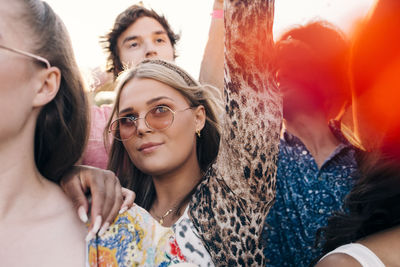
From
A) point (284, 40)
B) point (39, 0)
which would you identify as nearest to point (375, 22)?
point (39, 0)

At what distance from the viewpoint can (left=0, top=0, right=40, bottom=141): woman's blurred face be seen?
126 centimetres

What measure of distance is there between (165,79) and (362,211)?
3.98 ft

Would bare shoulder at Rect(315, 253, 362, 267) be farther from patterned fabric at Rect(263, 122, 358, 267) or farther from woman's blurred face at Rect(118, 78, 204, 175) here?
woman's blurred face at Rect(118, 78, 204, 175)

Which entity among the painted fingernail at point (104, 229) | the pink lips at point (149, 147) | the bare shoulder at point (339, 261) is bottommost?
the painted fingernail at point (104, 229)

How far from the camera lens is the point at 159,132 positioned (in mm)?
2113

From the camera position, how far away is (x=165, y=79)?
7.40ft

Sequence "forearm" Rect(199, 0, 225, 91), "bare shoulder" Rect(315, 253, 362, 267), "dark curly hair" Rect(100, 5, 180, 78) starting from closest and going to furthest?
"bare shoulder" Rect(315, 253, 362, 267)
"forearm" Rect(199, 0, 225, 91)
"dark curly hair" Rect(100, 5, 180, 78)

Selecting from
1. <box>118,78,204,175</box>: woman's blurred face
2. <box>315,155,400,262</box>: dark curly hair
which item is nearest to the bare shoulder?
<box>315,155,400,262</box>: dark curly hair

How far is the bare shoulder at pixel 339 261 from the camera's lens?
1.15 m

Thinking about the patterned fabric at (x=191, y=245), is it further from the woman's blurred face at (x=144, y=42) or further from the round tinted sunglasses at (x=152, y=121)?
the woman's blurred face at (x=144, y=42)

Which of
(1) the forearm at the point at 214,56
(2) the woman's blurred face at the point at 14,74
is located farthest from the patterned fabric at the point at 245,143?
(1) the forearm at the point at 214,56

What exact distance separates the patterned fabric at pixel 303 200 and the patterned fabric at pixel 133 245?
0.87 meters

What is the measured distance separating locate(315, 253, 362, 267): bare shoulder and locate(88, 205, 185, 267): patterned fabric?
421mm

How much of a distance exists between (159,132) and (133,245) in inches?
32.9
